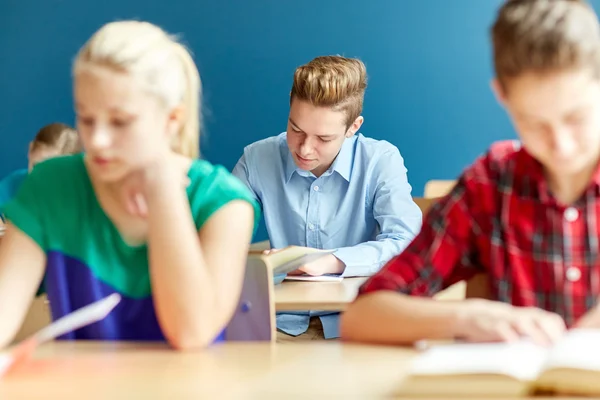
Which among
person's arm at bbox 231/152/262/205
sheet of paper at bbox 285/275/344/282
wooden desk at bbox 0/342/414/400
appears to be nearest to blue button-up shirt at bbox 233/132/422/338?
person's arm at bbox 231/152/262/205

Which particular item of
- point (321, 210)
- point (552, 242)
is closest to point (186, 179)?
point (552, 242)

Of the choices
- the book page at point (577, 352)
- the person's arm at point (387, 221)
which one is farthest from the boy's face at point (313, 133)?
the book page at point (577, 352)

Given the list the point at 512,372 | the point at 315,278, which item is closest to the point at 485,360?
the point at 512,372

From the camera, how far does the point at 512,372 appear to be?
36.7 inches

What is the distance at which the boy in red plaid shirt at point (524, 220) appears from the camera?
111 centimetres

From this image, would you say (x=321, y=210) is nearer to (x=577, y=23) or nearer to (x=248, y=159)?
(x=248, y=159)

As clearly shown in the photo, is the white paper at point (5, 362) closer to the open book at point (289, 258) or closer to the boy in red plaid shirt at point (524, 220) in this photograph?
the boy in red plaid shirt at point (524, 220)

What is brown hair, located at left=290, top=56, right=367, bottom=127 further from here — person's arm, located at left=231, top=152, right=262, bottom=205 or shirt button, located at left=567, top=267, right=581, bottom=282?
shirt button, located at left=567, top=267, right=581, bottom=282

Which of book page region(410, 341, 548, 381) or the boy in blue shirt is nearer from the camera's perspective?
book page region(410, 341, 548, 381)

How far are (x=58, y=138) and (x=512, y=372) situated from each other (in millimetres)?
2885

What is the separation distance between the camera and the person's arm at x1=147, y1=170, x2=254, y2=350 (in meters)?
1.29

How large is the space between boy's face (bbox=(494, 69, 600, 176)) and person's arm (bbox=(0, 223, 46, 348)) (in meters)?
0.79

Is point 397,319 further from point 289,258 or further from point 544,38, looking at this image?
point 289,258

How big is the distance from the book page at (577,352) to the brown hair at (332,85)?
1.69 meters
